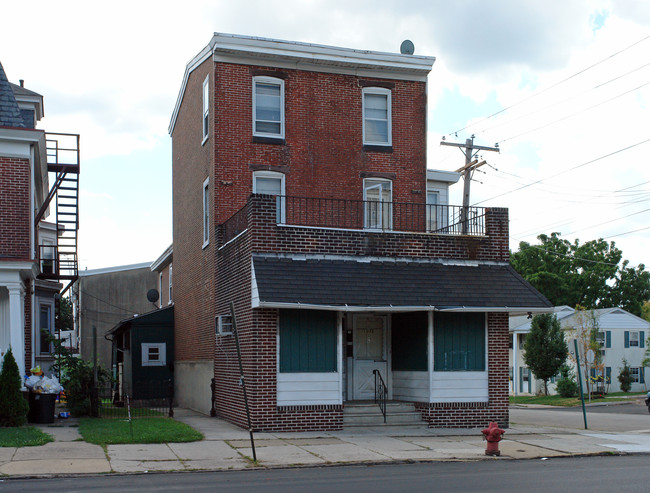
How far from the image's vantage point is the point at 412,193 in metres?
24.6

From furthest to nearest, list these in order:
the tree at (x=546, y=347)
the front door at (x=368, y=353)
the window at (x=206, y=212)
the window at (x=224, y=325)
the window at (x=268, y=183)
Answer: the tree at (x=546, y=347), the window at (x=206, y=212), the window at (x=268, y=183), the window at (x=224, y=325), the front door at (x=368, y=353)

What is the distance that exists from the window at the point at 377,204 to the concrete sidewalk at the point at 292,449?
706 centimetres

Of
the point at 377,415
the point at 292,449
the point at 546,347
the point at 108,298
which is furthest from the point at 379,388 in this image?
the point at 108,298

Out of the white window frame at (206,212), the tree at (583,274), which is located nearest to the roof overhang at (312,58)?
the white window frame at (206,212)

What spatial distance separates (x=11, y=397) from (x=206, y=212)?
28.4 ft

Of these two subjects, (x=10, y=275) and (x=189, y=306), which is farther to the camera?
(x=189, y=306)

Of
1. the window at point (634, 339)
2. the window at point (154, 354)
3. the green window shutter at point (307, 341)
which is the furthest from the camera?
the window at point (634, 339)

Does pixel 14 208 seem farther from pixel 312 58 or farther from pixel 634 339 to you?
pixel 634 339

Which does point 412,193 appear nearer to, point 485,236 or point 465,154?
point 485,236

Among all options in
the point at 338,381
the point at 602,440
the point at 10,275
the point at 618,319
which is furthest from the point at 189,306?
the point at 618,319

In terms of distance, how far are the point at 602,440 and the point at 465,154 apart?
1729 centimetres

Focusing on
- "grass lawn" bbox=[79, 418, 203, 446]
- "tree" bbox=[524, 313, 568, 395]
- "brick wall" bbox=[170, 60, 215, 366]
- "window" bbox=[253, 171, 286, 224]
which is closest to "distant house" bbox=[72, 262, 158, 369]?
"brick wall" bbox=[170, 60, 215, 366]

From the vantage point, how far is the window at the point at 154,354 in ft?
93.7

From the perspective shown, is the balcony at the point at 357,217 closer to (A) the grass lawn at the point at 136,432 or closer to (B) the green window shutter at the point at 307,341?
(B) the green window shutter at the point at 307,341
